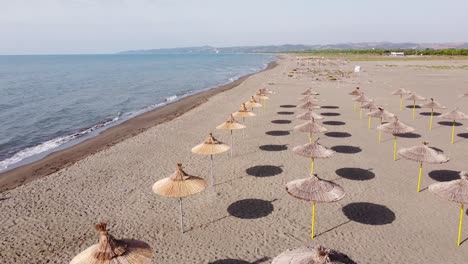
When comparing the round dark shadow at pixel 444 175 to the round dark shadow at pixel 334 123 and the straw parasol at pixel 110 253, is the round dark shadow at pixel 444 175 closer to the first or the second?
the round dark shadow at pixel 334 123

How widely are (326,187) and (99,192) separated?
1042cm

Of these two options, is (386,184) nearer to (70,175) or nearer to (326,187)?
(326,187)

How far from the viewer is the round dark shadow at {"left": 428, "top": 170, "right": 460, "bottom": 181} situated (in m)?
15.4

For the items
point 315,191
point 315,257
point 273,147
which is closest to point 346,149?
point 273,147

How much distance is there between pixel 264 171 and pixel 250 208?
3806mm

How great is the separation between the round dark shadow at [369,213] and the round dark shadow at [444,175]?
14.5 ft

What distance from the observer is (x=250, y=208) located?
13.2 meters

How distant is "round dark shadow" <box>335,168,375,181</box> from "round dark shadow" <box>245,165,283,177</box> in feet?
9.75

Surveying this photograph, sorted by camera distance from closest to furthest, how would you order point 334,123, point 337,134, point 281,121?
point 337,134 < point 334,123 < point 281,121

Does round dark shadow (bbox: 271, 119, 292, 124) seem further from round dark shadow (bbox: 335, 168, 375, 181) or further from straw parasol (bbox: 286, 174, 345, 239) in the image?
straw parasol (bbox: 286, 174, 345, 239)

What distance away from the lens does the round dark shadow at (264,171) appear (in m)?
16.4

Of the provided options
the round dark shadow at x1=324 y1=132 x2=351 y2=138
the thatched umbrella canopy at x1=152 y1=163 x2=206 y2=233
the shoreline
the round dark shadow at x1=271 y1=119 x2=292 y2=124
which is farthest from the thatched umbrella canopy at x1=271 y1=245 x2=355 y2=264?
the round dark shadow at x1=271 y1=119 x2=292 y2=124

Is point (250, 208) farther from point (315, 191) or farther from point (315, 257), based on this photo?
point (315, 257)

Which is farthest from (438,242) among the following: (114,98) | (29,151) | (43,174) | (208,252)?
(114,98)
